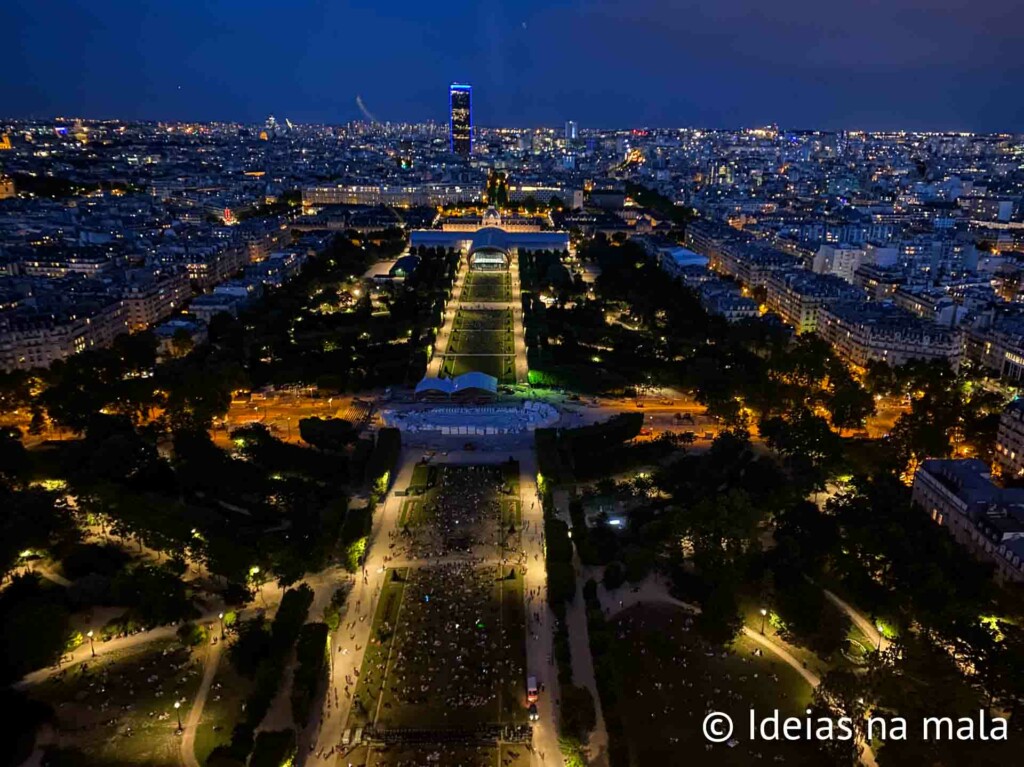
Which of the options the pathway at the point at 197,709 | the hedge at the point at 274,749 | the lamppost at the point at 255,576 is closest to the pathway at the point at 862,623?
the hedge at the point at 274,749

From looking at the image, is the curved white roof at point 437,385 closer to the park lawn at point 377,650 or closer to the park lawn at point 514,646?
the park lawn at point 377,650

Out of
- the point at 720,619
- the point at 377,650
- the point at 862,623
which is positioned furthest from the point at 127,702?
the point at 862,623

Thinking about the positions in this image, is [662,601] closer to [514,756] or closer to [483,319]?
[514,756]

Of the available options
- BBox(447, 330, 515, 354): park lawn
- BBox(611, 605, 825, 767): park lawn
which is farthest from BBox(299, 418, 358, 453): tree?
BBox(611, 605, 825, 767): park lawn

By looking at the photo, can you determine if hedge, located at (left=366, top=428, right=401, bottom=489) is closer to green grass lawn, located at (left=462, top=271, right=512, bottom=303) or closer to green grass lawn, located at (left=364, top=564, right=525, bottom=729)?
green grass lawn, located at (left=364, top=564, right=525, bottom=729)

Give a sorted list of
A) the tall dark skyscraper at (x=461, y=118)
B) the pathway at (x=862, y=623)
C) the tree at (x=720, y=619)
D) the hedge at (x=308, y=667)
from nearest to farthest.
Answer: the hedge at (x=308, y=667) < the tree at (x=720, y=619) < the pathway at (x=862, y=623) < the tall dark skyscraper at (x=461, y=118)

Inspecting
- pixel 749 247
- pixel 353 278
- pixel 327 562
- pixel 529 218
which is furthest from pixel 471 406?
pixel 529 218
